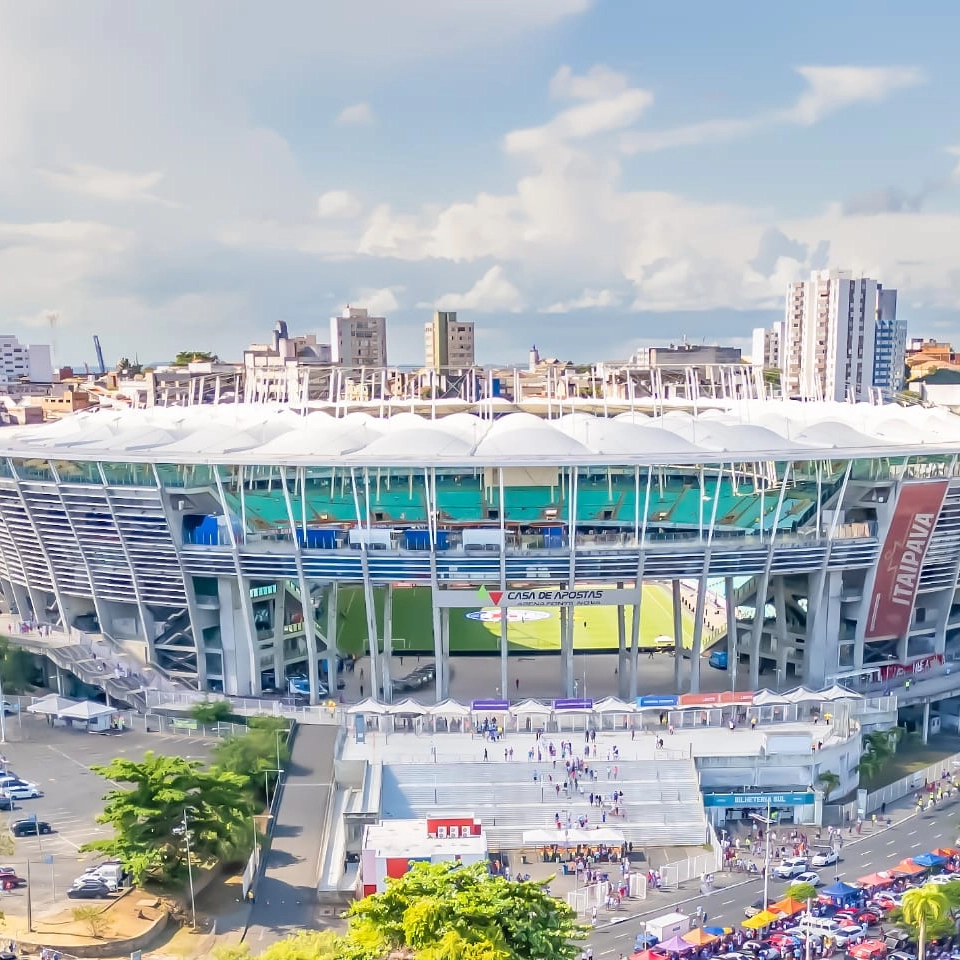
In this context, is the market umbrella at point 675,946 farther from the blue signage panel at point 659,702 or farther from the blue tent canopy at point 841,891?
the blue signage panel at point 659,702

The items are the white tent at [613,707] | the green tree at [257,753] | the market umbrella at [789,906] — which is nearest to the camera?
the market umbrella at [789,906]

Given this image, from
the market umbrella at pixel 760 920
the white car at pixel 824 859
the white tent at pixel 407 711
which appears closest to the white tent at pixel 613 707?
the white tent at pixel 407 711

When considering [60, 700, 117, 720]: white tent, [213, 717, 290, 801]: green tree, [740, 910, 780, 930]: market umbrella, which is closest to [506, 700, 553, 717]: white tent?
[213, 717, 290, 801]: green tree

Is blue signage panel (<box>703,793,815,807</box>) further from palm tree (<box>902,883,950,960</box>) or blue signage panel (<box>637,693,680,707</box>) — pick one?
palm tree (<box>902,883,950,960</box>)

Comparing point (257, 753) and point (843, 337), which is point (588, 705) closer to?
point (257, 753)

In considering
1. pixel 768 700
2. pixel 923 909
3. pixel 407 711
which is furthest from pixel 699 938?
pixel 407 711

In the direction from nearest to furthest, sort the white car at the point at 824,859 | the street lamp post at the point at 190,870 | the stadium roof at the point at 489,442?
the street lamp post at the point at 190,870
the white car at the point at 824,859
the stadium roof at the point at 489,442
